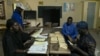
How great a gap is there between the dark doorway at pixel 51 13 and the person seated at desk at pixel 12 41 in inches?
192

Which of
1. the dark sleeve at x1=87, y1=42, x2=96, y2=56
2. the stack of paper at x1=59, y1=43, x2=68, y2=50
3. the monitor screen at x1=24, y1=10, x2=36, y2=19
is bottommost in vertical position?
the stack of paper at x1=59, y1=43, x2=68, y2=50

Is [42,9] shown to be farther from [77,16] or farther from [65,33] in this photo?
[65,33]

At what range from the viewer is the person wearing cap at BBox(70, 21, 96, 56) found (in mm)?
3221

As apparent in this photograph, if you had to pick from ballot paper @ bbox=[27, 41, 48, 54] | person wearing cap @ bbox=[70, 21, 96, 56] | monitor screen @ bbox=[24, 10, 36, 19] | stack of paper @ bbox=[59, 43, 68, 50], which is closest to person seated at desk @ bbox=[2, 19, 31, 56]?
ballot paper @ bbox=[27, 41, 48, 54]

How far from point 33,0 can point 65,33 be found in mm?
3104

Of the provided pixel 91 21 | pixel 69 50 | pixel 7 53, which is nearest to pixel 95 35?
pixel 91 21

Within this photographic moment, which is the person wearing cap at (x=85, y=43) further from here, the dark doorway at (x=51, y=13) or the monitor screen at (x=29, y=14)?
the monitor screen at (x=29, y=14)

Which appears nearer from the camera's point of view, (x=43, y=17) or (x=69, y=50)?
(x=69, y=50)

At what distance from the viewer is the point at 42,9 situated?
8398 millimetres

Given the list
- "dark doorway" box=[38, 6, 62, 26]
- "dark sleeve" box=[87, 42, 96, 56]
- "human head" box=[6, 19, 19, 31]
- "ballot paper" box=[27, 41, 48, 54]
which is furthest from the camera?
"dark doorway" box=[38, 6, 62, 26]

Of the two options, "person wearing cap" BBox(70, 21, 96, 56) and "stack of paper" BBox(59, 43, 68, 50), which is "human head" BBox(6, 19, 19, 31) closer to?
"stack of paper" BBox(59, 43, 68, 50)

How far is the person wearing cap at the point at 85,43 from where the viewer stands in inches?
127

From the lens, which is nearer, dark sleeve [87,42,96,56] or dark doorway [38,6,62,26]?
dark sleeve [87,42,96,56]

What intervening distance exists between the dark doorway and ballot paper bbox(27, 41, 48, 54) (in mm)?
4369
